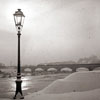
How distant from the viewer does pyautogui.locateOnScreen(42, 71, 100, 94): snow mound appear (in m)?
7.29

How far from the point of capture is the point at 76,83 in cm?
762

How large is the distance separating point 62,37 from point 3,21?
2.40 m

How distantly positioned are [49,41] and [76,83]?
201cm

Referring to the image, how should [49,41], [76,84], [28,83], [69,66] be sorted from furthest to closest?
[49,41]
[28,83]
[69,66]
[76,84]

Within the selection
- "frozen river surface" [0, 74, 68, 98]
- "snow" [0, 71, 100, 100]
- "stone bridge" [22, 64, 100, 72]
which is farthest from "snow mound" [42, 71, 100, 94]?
"frozen river surface" [0, 74, 68, 98]

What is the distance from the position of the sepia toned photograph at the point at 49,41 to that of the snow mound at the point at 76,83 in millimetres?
60

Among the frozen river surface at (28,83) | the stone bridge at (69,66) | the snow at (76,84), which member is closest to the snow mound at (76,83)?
the snow at (76,84)

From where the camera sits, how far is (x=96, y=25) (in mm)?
8398

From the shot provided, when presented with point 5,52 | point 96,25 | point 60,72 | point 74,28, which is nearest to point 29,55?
point 5,52

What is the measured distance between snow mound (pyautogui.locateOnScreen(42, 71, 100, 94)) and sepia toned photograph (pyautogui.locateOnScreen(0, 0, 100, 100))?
0.20ft

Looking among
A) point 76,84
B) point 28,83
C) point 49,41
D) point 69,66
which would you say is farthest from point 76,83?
point 49,41

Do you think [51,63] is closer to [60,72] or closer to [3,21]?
[60,72]

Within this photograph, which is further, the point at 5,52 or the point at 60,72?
the point at 60,72

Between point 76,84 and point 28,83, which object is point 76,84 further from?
point 28,83
